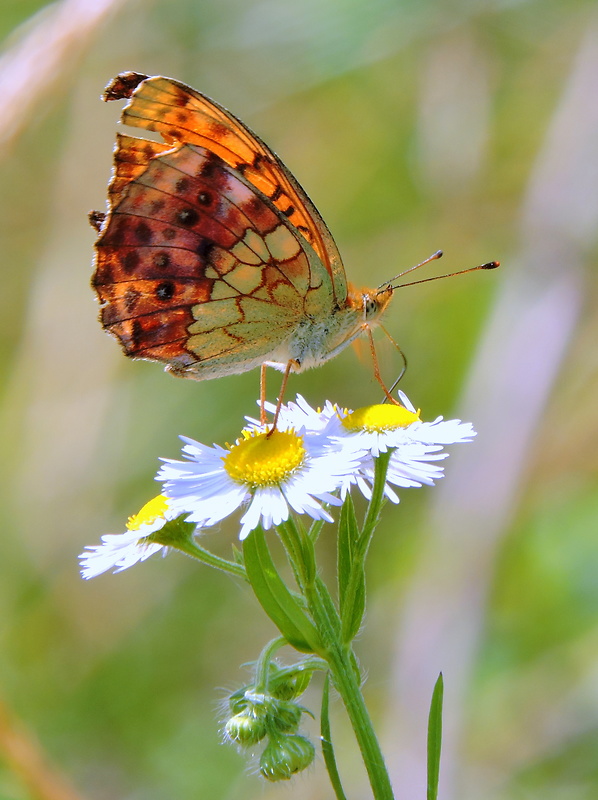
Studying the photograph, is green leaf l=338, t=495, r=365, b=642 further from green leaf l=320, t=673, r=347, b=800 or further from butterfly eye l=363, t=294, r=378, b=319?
butterfly eye l=363, t=294, r=378, b=319

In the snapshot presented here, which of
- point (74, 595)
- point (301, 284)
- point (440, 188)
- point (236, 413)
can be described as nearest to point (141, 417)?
point (236, 413)

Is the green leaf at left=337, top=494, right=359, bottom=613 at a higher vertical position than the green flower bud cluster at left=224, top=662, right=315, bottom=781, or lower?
higher

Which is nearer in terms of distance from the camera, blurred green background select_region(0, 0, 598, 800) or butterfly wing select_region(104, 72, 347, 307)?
butterfly wing select_region(104, 72, 347, 307)

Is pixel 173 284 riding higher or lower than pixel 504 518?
higher

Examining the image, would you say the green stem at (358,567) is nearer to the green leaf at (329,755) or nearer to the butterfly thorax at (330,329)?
the green leaf at (329,755)

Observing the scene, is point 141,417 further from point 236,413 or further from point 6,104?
point 6,104

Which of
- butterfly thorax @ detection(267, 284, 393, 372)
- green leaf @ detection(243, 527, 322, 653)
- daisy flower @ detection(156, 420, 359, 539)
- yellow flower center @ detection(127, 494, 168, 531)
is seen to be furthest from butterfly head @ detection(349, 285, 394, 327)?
green leaf @ detection(243, 527, 322, 653)
